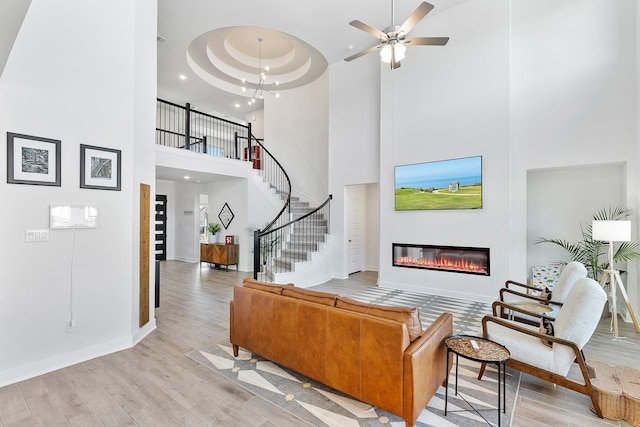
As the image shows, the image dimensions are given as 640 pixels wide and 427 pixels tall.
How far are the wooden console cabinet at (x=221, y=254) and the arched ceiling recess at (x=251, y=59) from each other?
187 inches

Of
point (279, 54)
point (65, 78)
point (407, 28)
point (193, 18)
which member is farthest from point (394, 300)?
point (279, 54)

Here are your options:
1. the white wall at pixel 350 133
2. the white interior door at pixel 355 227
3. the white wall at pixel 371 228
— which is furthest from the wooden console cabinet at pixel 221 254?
the white wall at pixel 371 228

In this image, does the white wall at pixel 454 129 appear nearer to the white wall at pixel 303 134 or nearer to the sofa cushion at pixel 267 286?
the white wall at pixel 303 134

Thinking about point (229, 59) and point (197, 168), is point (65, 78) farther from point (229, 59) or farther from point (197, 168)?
point (229, 59)

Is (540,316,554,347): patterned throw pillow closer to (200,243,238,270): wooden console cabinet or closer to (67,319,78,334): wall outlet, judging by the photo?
(67,319,78,334): wall outlet

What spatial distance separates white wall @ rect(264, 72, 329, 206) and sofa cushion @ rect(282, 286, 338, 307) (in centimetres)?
588

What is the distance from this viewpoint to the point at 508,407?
2.26 m

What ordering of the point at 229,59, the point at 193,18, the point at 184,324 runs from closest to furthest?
the point at 184,324 → the point at 193,18 → the point at 229,59

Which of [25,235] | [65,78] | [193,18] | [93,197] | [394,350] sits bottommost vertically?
[394,350]

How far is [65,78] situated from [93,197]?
122 cm

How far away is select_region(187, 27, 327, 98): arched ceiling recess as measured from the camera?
692 cm

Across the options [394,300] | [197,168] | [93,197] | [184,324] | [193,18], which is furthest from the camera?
[197,168]

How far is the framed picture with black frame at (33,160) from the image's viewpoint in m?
2.60

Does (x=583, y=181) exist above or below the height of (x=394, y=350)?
above
